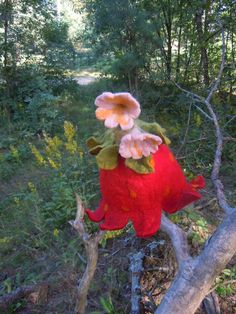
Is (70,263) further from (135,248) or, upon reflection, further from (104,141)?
(104,141)

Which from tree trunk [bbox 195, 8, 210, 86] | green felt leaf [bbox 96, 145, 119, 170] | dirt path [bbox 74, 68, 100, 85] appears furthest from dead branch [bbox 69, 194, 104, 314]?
dirt path [bbox 74, 68, 100, 85]

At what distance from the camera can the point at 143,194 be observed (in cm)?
66

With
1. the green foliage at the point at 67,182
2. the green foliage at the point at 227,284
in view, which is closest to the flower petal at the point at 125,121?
the green foliage at the point at 227,284

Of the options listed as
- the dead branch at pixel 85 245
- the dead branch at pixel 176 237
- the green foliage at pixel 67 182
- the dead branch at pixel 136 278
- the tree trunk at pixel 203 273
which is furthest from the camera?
the green foliage at pixel 67 182

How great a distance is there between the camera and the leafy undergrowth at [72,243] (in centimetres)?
186

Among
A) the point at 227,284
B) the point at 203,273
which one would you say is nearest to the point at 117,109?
the point at 203,273

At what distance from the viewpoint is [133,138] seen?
60 cm

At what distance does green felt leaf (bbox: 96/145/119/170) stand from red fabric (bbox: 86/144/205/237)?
2 centimetres

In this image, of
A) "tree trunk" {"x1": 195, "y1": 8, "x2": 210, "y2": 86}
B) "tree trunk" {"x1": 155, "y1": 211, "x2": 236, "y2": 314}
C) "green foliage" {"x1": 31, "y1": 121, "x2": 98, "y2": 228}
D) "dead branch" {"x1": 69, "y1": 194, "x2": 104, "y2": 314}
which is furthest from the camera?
"tree trunk" {"x1": 195, "y1": 8, "x2": 210, "y2": 86}

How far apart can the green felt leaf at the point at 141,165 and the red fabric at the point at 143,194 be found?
0.6 inches

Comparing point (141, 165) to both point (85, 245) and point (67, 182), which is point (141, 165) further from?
point (67, 182)

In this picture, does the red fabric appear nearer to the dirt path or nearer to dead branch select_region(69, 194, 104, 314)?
dead branch select_region(69, 194, 104, 314)

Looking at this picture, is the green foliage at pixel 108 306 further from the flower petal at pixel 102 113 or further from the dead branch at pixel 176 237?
the flower petal at pixel 102 113

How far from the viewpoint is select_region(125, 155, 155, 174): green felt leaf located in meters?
0.62
